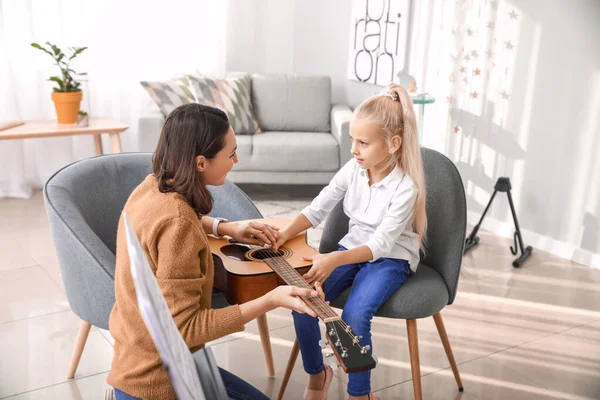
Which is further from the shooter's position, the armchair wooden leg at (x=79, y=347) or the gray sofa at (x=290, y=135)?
the gray sofa at (x=290, y=135)

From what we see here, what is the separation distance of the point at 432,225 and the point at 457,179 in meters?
0.16

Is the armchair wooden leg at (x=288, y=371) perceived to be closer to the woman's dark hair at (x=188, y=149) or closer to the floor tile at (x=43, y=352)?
the floor tile at (x=43, y=352)

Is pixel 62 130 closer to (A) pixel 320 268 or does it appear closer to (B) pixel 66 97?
(B) pixel 66 97

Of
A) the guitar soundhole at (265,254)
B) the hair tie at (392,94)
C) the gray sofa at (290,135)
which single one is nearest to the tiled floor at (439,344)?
the guitar soundhole at (265,254)

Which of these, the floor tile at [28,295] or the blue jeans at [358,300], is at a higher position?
the blue jeans at [358,300]

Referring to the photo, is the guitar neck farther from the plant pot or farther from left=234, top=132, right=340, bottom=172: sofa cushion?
the plant pot

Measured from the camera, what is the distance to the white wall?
127 inches

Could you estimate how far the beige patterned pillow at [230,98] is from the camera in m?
4.23

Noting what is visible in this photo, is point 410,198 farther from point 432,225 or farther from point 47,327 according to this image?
point 47,327

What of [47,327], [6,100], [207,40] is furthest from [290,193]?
[47,327]

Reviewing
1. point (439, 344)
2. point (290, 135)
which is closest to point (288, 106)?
point (290, 135)

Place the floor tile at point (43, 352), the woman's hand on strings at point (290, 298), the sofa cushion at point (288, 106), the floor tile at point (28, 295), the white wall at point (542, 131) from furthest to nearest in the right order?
the sofa cushion at point (288, 106) → the white wall at point (542, 131) → the floor tile at point (28, 295) → the floor tile at point (43, 352) → the woman's hand on strings at point (290, 298)

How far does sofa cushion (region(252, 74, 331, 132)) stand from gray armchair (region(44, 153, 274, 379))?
2.38 m

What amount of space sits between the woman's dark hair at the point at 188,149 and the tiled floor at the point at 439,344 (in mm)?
1012
